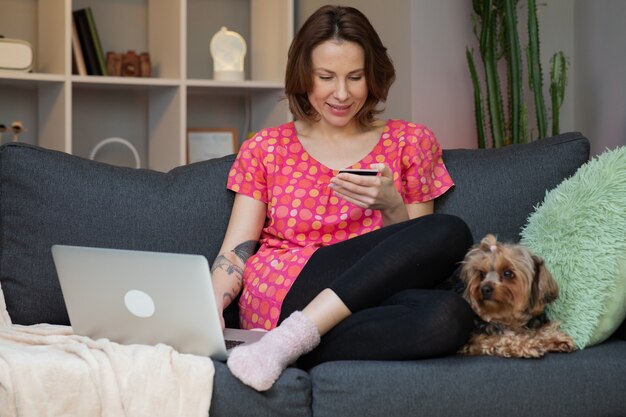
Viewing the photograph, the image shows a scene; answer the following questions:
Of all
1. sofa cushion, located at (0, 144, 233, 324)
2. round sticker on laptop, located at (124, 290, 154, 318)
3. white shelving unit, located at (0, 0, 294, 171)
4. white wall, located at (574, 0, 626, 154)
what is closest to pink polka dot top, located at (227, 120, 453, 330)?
sofa cushion, located at (0, 144, 233, 324)

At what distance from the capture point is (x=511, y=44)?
3570 millimetres

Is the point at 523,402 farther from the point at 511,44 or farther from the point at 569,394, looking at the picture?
the point at 511,44

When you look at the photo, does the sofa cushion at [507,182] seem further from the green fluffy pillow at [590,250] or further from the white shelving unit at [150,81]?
the white shelving unit at [150,81]

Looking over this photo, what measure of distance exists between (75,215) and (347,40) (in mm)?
807

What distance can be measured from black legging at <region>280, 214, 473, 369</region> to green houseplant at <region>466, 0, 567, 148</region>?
1.52 m

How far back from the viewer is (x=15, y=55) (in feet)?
12.7

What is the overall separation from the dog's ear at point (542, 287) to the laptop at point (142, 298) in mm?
665

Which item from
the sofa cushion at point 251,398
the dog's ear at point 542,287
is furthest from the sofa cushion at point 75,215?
the dog's ear at point 542,287

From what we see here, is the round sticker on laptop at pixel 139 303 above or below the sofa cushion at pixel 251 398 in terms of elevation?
above

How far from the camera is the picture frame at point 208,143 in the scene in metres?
4.23

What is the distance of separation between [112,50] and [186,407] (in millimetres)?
2795

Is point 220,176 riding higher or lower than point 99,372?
higher

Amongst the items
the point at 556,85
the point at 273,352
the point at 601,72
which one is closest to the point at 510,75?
the point at 556,85

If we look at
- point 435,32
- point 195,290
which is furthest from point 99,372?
point 435,32
